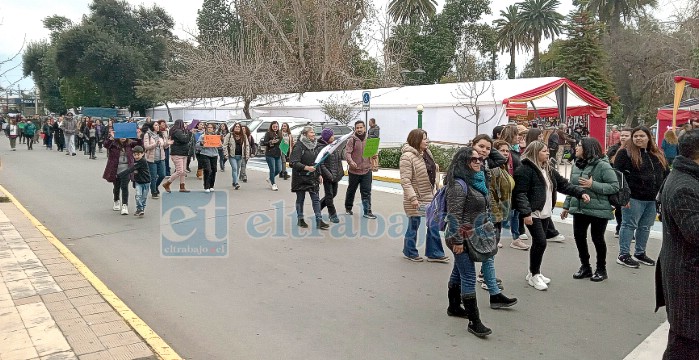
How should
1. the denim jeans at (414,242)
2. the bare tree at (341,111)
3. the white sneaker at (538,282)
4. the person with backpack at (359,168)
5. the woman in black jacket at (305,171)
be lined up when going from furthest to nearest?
the bare tree at (341,111), the person with backpack at (359,168), the woman in black jacket at (305,171), the denim jeans at (414,242), the white sneaker at (538,282)

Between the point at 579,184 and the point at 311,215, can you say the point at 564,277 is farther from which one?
the point at 311,215

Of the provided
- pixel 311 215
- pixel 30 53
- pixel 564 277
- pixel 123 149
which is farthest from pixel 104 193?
pixel 30 53

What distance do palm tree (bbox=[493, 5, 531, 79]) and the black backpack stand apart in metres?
54.4

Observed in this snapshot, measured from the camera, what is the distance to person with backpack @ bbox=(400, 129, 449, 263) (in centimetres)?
702

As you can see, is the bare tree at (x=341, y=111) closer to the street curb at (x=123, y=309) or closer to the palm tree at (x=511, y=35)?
the street curb at (x=123, y=309)

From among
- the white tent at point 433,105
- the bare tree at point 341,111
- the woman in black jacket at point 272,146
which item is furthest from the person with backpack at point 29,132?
the woman in black jacket at point 272,146

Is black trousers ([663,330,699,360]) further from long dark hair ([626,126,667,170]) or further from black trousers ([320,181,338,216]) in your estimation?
black trousers ([320,181,338,216])

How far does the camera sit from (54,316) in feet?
17.0

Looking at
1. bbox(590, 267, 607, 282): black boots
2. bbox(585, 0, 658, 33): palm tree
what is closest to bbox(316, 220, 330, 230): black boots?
bbox(590, 267, 607, 282): black boots

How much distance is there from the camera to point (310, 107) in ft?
108

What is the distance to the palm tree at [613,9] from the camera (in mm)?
48678

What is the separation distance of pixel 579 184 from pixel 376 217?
4.54 meters

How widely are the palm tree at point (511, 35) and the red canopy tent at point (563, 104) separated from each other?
37392 mm

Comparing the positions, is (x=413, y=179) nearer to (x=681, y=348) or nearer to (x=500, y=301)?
Answer: (x=500, y=301)
